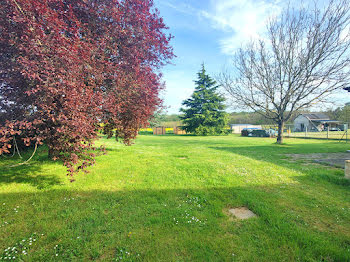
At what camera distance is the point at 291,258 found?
2.05 meters

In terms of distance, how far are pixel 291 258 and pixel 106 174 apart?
4.52 metres

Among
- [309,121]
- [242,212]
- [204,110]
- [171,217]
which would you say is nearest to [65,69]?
[171,217]

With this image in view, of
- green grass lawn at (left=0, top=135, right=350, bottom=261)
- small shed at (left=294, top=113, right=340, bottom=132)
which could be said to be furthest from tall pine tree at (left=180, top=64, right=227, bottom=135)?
green grass lawn at (left=0, top=135, right=350, bottom=261)

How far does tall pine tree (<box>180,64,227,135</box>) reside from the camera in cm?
3055

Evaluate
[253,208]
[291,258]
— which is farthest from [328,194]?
[291,258]

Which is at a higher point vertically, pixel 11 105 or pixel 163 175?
pixel 11 105

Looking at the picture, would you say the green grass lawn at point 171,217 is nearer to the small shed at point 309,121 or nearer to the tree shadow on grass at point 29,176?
the tree shadow on grass at point 29,176

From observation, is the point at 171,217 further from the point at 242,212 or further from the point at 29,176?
the point at 29,176

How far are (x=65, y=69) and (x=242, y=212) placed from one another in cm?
397

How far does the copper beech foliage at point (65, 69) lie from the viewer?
2951 millimetres

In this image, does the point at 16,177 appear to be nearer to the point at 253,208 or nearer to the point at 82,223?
the point at 82,223

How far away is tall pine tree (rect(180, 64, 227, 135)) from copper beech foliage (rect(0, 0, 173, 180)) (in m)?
25.8

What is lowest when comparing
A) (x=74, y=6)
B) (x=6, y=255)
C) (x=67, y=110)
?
(x=6, y=255)

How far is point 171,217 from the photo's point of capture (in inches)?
116
